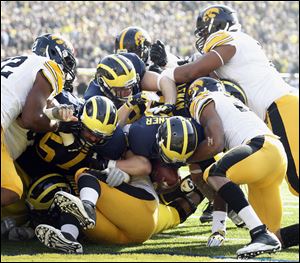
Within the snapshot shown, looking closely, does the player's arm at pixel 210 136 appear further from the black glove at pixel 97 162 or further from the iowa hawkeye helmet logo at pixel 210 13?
the iowa hawkeye helmet logo at pixel 210 13

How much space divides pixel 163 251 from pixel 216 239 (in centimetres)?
55

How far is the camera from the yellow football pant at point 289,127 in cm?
633

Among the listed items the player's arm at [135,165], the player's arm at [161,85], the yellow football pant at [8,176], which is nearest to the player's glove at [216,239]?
the player's arm at [135,165]

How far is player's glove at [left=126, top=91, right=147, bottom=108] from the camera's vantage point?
6.24 meters

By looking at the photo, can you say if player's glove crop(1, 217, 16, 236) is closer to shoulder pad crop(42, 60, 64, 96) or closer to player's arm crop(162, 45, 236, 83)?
shoulder pad crop(42, 60, 64, 96)

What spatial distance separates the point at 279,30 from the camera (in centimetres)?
2684

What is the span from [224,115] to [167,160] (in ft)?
1.84

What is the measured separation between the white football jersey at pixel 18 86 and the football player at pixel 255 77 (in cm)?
126

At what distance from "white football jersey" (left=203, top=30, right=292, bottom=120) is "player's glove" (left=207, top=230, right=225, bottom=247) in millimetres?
1240

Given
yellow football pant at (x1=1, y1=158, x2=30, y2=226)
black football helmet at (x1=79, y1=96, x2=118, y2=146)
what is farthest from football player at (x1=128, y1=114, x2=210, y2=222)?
yellow football pant at (x1=1, y1=158, x2=30, y2=226)

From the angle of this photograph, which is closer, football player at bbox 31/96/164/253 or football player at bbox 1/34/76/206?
football player at bbox 1/34/76/206

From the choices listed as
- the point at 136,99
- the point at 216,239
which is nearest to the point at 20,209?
the point at 136,99

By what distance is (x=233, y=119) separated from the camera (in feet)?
18.9

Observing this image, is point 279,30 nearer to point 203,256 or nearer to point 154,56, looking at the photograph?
point 154,56
